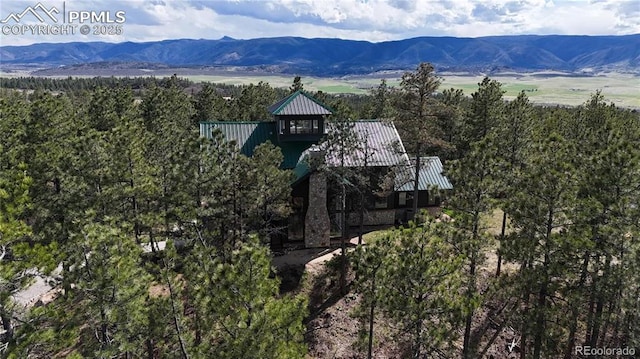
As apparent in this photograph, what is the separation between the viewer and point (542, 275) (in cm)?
1545

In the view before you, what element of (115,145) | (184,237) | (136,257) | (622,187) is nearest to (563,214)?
(622,187)

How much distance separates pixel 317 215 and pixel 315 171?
124 inches

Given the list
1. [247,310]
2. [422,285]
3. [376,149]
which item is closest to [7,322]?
[247,310]

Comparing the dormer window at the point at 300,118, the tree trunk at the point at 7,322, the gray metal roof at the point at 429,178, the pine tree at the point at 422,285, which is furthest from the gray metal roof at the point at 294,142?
the tree trunk at the point at 7,322

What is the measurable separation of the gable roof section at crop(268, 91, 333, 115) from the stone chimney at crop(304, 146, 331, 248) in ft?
15.6

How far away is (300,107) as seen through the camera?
33.1 meters

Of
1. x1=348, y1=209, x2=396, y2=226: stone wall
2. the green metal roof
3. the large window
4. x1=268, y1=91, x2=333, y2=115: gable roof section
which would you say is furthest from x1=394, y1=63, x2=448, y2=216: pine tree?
the large window

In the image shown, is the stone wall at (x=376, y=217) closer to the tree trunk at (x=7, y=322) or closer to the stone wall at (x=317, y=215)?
the stone wall at (x=317, y=215)

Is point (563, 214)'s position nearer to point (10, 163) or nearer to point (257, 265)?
point (257, 265)

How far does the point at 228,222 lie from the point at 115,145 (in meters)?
7.33

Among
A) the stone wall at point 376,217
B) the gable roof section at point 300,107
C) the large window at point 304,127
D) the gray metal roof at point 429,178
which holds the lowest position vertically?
the stone wall at point 376,217

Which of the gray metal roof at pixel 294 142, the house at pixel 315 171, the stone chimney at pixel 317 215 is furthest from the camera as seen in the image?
the gray metal roof at pixel 294 142

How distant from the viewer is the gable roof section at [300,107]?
32.6 metres

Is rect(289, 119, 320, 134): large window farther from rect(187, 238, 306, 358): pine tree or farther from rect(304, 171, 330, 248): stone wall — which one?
rect(187, 238, 306, 358): pine tree
